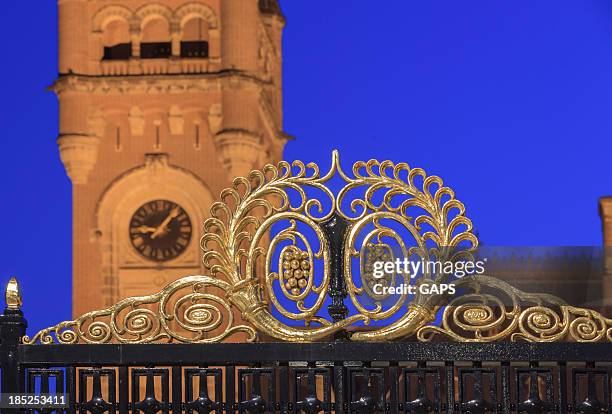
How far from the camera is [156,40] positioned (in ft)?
218

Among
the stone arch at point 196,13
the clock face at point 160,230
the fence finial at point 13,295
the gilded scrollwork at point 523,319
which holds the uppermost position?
the stone arch at point 196,13

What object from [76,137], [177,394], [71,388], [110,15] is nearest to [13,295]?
[71,388]

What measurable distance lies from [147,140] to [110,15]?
211 inches

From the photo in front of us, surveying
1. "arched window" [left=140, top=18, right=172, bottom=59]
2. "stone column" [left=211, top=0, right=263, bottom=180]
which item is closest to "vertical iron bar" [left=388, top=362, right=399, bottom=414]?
"stone column" [left=211, top=0, right=263, bottom=180]

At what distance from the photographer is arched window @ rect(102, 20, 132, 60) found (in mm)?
66000

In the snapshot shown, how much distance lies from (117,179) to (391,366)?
50613mm

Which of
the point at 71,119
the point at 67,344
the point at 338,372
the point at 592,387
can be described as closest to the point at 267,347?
the point at 338,372

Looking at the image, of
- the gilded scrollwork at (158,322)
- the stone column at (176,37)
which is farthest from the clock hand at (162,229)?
the gilded scrollwork at (158,322)

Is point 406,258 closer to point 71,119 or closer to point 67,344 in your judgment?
point 67,344

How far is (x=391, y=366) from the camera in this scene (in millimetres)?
13875

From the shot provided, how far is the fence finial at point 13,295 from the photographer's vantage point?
13.7m

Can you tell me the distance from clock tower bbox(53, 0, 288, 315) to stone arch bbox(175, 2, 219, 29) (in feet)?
1.60

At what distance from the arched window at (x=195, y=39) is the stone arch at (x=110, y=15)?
2349 millimetres

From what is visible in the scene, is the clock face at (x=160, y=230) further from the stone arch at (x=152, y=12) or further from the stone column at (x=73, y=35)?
the stone arch at (x=152, y=12)
